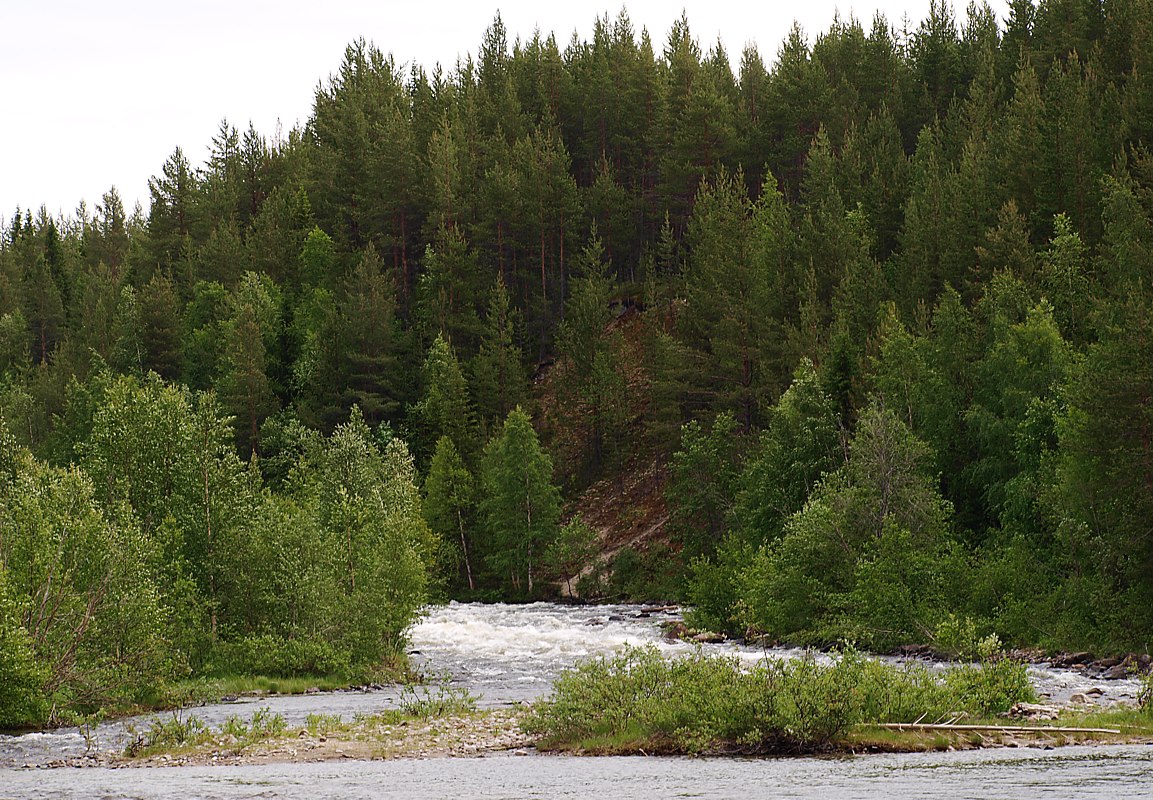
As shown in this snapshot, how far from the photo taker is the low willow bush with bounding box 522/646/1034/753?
23.4 metres

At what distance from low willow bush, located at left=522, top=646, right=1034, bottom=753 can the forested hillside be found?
13809 millimetres

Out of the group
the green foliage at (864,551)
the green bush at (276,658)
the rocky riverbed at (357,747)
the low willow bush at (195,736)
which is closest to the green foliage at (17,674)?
the low willow bush at (195,736)

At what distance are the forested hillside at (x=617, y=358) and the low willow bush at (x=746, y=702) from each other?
1381 centimetres

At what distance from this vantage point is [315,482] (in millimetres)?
58156

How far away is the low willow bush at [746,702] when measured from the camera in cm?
2336

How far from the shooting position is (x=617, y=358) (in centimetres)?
8931

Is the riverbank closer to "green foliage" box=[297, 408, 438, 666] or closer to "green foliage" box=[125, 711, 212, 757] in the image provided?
"green foliage" box=[125, 711, 212, 757]

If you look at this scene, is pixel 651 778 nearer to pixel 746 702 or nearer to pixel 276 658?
pixel 746 702

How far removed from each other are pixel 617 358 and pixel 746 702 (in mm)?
66292

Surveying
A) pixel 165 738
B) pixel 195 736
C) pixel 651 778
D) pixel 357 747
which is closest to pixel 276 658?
pixel 195 736

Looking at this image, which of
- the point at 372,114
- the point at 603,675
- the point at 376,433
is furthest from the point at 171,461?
the point at 372,114

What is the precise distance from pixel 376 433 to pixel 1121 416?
2316 inches

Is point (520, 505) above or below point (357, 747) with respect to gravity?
above

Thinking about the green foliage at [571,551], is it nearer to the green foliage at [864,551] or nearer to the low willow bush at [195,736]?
the green foliage at [864,551]
